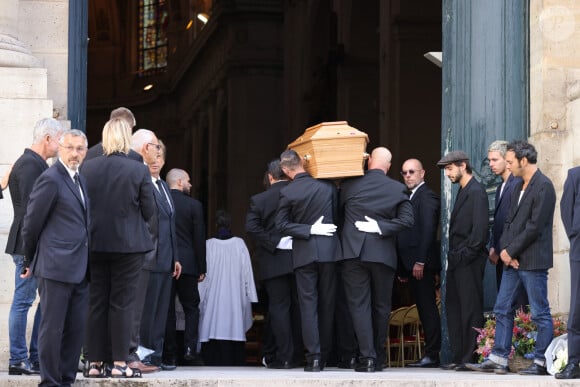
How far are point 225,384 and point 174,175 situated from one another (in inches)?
158

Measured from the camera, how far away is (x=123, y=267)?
10555 millimetres

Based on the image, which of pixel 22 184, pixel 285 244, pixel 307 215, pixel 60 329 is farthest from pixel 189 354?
pixel 60 329

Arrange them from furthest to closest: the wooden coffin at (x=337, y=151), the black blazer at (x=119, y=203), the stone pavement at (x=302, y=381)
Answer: the wooden coffin at (x=337, y=151)
the black blazer at (x=119, y=203)
the stone pavement at (x=302, y=381)

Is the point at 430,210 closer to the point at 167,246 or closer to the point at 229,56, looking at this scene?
the point at 167,246

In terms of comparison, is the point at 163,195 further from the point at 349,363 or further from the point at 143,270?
the point at 349,363

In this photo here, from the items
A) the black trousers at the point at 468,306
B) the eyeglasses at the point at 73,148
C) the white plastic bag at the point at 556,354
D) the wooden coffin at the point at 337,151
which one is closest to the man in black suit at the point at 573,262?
the white plastic bag at the point at 556,354

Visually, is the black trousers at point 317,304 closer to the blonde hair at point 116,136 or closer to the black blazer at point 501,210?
the black blazer at point 501,210

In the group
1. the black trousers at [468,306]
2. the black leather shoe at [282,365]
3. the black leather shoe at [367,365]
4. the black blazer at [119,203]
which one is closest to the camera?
the black blazer at [119,203]

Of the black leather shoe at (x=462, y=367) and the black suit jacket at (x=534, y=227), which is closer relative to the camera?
the black suit jacket at (x=534, y=227)

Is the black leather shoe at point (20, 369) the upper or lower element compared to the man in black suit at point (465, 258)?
lower

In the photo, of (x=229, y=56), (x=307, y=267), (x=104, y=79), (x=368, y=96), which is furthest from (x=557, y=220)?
(x=104, y=79)

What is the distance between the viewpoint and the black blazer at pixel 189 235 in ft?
44.1

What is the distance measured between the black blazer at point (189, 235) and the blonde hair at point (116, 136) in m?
2.72

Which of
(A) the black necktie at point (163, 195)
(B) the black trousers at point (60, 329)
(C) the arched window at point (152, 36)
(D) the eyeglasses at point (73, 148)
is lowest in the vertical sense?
(B) the black trousers at point (60, 329)
